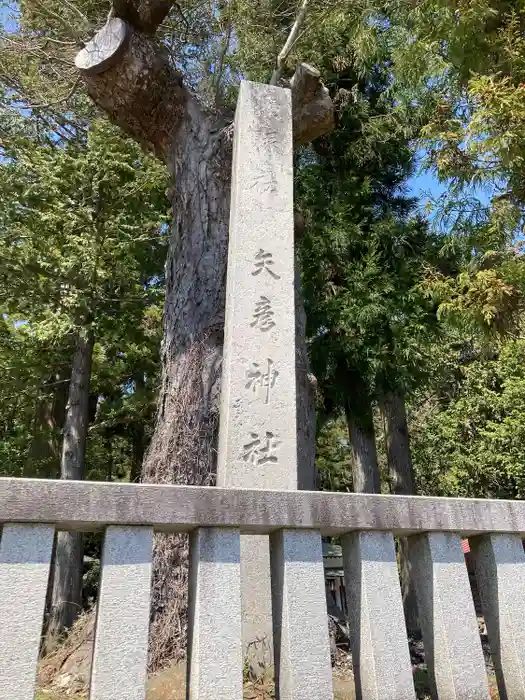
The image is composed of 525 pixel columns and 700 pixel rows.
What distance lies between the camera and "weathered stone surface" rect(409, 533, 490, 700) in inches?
82.7

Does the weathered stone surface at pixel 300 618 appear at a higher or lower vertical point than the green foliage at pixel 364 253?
lower

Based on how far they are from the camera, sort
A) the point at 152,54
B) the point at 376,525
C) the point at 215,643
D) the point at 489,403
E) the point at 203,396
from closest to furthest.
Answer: the point at 215,643 → the point at 376,525 → the point at 203,396 → the point at 152,54 → the point at 489,403

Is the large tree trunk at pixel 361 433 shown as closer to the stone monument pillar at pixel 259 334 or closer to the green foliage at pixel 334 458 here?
the green foliage at pixel 334 458

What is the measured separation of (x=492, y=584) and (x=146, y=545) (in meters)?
1.41

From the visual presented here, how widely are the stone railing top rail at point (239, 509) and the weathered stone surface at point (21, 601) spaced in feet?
0.20

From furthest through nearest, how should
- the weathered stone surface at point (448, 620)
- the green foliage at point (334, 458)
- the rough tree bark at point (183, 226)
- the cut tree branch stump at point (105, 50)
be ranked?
the green foliage at point (334, 458) < the cut tree branch stump at point (105, 50) < the rough tree bark at point (183, 226) < the weathered stone surface at point (448, 620)

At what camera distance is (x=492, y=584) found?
7.60 feet

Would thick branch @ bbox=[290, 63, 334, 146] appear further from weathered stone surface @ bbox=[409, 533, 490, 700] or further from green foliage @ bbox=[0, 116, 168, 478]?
Result: weathered stone surface @ bbox=[409, 533, 490, 700]

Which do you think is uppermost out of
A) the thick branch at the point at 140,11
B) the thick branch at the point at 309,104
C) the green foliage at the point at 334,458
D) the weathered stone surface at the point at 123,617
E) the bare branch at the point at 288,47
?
the bare branch at the point at 288,47

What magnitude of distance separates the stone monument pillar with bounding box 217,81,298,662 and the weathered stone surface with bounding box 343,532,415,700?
132cm

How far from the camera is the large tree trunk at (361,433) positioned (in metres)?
9.32

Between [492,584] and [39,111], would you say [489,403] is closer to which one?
[39,111]

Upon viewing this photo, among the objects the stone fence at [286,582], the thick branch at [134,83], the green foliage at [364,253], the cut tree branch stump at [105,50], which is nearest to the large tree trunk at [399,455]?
the green foliage at [364,253]

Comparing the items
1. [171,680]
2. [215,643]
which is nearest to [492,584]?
[215,643]
